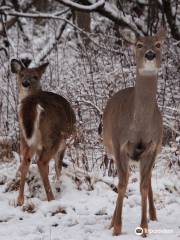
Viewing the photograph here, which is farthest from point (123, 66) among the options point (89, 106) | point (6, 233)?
point (6, 233)

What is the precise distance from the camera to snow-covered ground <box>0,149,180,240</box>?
493 centimetres

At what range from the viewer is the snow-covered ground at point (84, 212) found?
16.2ft

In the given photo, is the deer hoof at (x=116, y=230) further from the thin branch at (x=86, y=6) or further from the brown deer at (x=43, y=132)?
the thin branch at (x=86, y=6)

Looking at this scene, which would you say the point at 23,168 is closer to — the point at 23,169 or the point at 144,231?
the point at 23,169

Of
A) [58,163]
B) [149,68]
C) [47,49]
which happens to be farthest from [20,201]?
[47,49]

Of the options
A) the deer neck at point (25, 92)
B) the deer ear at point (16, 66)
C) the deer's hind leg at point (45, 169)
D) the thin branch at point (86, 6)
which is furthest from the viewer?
the thin branch at point (86, 6)

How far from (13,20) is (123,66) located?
12.6ft

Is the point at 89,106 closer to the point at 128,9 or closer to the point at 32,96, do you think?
the point at 32,96

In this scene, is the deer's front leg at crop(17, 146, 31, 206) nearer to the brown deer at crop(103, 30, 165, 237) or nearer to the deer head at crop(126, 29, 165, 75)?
the brown deer at crop(103, 30, 165, 237)

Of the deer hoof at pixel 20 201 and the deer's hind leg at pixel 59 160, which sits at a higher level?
the deer's hind leg at pixel 59 160

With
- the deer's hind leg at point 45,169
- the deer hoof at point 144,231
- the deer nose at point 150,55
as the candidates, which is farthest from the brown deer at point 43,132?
the deer nose at point 150,55

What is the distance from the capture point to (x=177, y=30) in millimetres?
9977

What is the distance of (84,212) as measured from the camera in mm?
5645

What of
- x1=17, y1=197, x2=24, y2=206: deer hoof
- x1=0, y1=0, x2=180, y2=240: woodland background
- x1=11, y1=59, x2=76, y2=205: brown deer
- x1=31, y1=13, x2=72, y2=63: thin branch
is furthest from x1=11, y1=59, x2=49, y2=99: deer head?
x1=31, y1=13, x2=72, y2=63: thin branch
